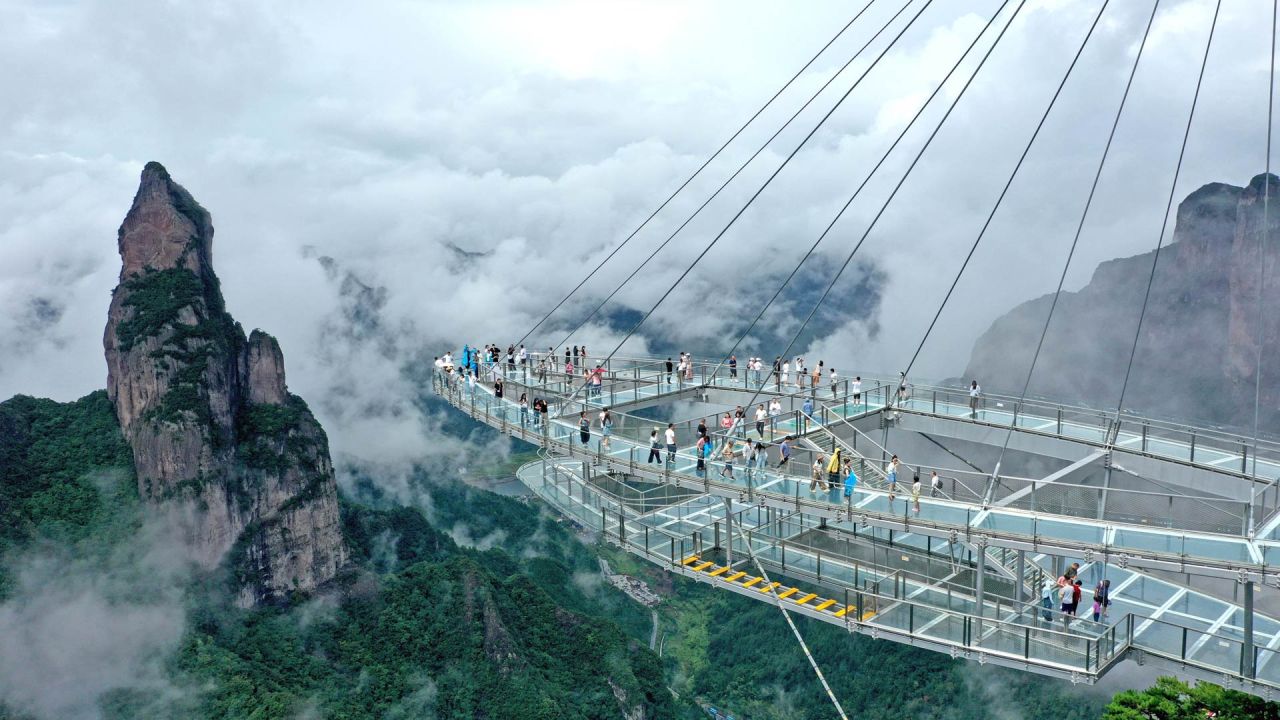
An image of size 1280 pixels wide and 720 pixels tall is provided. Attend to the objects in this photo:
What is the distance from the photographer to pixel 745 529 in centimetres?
3400

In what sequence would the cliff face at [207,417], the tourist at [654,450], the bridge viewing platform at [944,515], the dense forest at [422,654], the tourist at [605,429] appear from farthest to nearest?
the cliff face at [207,417], the dense forest at [422,654], the tourist at [605,429], the tourist at [654,450], the bridge viewing platform at [944,515]

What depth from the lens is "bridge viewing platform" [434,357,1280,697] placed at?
24.3 meters

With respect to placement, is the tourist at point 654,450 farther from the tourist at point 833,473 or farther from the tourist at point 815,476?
the tourist at point 833,473

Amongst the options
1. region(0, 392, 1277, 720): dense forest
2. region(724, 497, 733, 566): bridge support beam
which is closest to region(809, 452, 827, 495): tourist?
region(724, 497, 733, 566): bridge support beam

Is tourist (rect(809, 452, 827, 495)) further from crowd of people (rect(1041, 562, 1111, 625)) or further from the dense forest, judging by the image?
the dense forest

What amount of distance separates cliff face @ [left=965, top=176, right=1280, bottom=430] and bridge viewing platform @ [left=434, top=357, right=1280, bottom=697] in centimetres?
8980

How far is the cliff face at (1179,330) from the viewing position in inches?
4847

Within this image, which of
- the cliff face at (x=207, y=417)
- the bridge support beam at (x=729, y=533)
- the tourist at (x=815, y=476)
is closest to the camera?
the tourist at (x=815, y=476)

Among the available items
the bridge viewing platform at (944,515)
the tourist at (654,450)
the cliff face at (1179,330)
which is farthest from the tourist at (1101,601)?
the cliff face at (1179,330)

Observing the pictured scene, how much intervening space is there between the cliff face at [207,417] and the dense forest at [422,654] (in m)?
4.04

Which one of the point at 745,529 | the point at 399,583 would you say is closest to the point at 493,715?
the point at 399,583

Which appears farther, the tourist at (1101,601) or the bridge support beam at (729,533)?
the bridge support beam at (729,533)

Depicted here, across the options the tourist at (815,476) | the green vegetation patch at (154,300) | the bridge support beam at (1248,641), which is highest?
the green vegetation patch at (154,300)

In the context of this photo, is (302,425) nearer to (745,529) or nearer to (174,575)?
(174,575)
